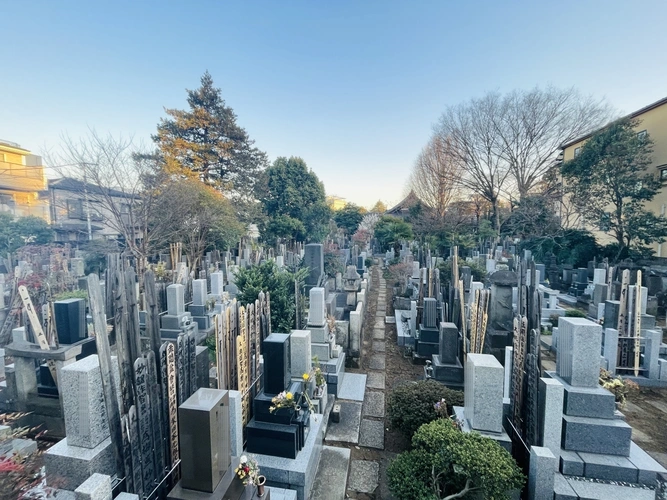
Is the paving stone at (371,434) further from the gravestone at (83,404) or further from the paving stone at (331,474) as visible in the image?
the gravestone at (83,404)

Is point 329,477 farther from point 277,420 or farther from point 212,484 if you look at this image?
point 212,484

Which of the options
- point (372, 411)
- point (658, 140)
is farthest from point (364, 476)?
point (658, 140)

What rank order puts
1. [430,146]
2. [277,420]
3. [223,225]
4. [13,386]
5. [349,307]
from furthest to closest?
[430,146]
[223,225]
[349,307]
[13,386]
[277,420]

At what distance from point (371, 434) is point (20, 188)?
3341 cm

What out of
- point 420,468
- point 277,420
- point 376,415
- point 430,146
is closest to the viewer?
point 420,468

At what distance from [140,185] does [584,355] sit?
17.7m

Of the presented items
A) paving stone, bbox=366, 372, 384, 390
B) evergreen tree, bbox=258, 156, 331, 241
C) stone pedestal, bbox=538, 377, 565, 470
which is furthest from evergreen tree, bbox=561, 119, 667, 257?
evergreen tree, bbox=258, 156, 331, 241

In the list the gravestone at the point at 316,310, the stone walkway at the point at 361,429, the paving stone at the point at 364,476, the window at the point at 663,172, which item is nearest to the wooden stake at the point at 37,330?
the gravestone at the point at 316,310

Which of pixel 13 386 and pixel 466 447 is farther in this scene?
pixel 13 386

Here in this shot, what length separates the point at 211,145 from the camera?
82.8 feet

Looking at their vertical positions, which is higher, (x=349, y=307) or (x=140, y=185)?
(x=140, y=185)

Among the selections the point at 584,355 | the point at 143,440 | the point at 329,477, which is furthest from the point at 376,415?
the point at 143,440

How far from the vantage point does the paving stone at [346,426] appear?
5.07 metres

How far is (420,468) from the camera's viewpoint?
12.0ft
